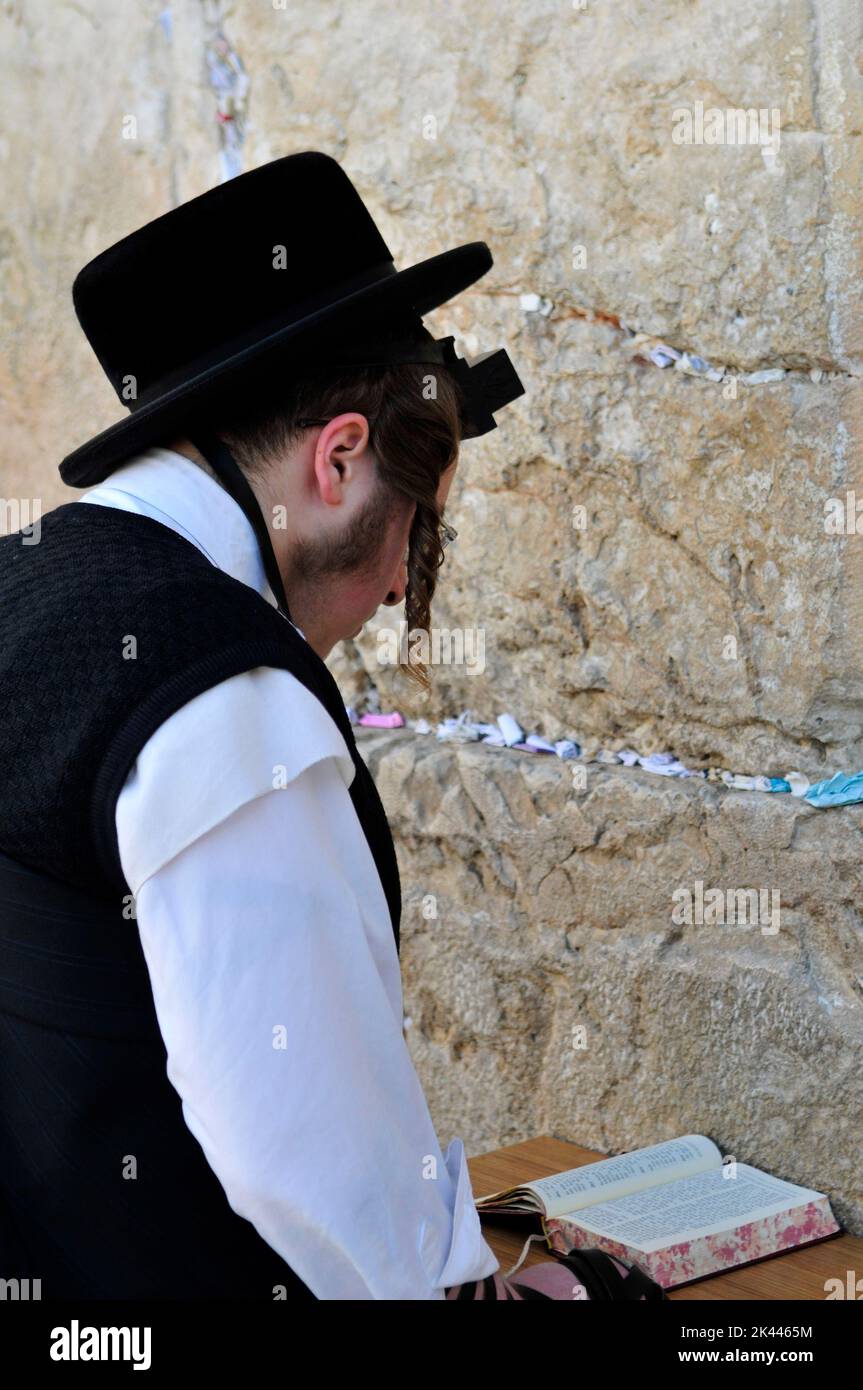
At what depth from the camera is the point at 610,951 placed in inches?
88.0

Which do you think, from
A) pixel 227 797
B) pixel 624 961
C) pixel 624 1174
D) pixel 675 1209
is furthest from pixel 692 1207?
pixel 227 797

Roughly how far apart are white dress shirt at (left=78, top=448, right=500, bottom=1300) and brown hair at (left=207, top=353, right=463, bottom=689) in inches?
12.8

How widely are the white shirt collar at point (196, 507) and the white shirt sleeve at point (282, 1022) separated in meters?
0.23

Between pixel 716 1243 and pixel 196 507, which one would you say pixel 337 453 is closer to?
pixel 196 507

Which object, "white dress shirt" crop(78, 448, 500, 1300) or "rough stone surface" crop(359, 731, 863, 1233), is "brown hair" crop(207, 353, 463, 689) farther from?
"rough stone surface" crop(359, 731, 863, 1233)

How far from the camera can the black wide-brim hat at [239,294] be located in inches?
55.7

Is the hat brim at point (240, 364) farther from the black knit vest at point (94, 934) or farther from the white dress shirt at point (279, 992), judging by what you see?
the white dress shirt at point (279, 992)

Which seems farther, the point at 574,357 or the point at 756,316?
the point at 574,357

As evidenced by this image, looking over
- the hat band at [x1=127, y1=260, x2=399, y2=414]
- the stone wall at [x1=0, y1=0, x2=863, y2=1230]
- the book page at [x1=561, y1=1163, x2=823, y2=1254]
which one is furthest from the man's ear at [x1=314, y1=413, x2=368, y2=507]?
the book page at [x1=561, y1=1163, x2=823, y2=1254]

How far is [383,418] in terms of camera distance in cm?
145

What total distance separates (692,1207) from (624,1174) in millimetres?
128

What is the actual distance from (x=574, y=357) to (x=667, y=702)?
0.56 metres
